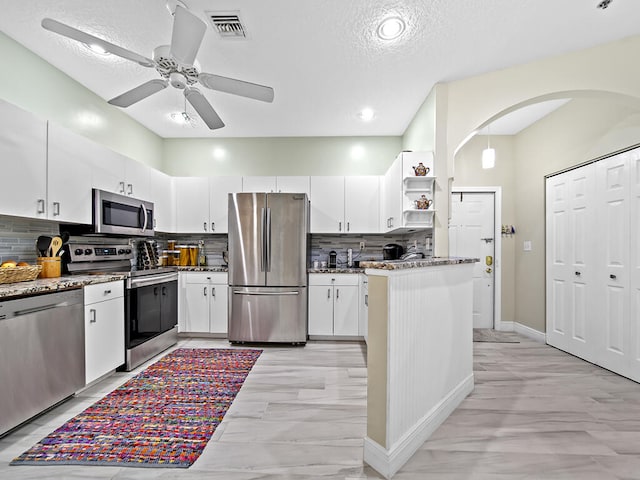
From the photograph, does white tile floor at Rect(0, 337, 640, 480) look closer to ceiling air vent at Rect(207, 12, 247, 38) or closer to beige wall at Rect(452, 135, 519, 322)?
beige wall at Rect(452, 135, 519, 322)

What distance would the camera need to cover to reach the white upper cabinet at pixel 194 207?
14.0 ft

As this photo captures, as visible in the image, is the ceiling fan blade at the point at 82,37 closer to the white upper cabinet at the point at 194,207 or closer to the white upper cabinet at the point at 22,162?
the white upper cabinet at the point at 22,162

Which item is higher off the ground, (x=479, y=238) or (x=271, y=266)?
(x=479, y=238)

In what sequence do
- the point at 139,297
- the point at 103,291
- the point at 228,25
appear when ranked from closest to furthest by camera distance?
the point at 228,25 → the point at 103,291 → the point at 139,297

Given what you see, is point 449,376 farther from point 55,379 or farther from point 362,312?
point 55,379

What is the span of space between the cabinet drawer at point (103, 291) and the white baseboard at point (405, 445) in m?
2.31

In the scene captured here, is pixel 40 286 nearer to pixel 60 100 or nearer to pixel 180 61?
pixel 180 61

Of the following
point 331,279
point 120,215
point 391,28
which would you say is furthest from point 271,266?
point 391,28

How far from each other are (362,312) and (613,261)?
99.5 inches

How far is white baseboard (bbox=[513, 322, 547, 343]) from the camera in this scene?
3.90 metres

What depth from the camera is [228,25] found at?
85.2 inches

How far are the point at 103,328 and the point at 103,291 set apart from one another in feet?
1.01

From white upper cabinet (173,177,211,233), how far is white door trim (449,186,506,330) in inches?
136

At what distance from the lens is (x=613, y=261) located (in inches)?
117
